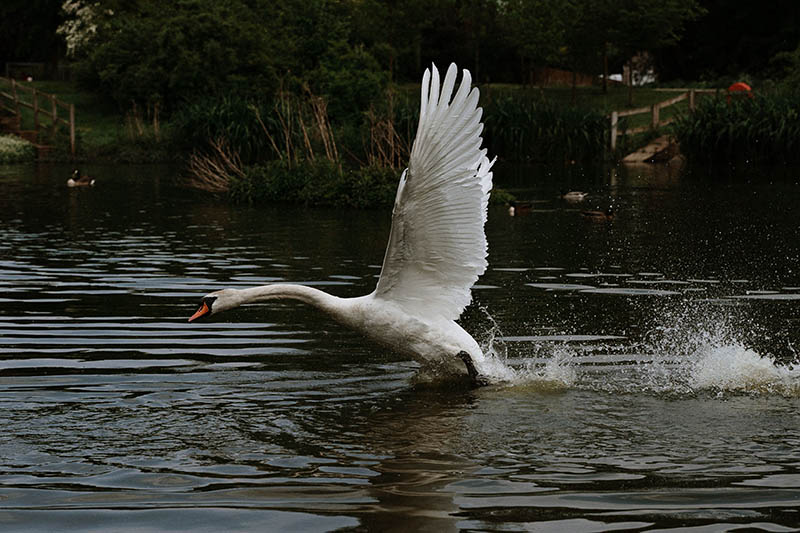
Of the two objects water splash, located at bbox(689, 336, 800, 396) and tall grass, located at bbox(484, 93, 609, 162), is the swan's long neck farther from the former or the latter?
tall grass, located at bbox(484, 93, 609, 162)

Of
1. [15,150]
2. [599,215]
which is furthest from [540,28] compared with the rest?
[599,215]

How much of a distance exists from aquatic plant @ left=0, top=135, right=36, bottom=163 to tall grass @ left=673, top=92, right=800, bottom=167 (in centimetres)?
2377

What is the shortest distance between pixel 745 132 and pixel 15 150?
26025mm

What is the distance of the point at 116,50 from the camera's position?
51.4 m

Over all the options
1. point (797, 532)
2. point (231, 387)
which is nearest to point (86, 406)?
point (231, 387)

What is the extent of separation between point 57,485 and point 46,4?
6203 centimetres

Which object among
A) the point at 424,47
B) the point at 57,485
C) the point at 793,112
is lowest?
the point at 57,485

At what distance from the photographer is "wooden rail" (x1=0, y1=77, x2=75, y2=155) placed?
4613cm

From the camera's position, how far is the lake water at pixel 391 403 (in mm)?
6359

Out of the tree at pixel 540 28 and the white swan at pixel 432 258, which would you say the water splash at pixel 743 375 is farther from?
the tree at pixel 540 28

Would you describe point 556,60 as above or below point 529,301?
above

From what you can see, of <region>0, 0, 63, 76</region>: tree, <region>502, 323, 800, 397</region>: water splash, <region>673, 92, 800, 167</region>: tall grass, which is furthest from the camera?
<region>0, 0, 63, 76</region>: tree

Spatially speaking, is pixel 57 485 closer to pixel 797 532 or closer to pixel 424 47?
pixel 797 532

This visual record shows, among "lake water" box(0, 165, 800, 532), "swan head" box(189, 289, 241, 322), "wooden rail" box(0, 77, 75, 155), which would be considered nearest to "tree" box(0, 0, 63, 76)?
"wooden rail" box(0, 77, 75, 155)
